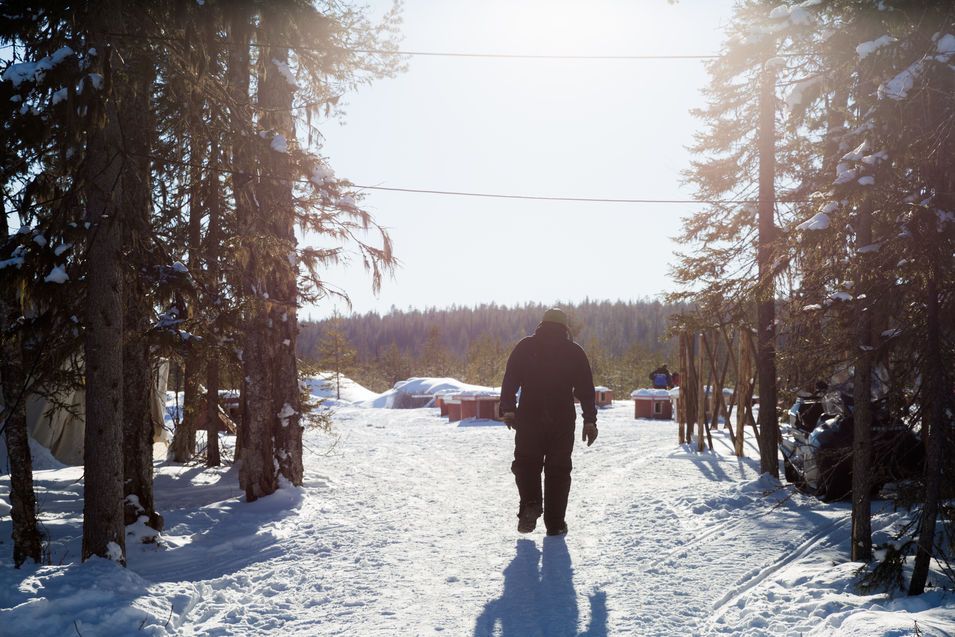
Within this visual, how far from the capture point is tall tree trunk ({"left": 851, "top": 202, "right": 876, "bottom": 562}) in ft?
16.3

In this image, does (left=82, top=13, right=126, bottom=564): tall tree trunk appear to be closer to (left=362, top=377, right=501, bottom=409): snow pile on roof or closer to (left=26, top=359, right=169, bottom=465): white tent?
(left=26, top=359, right=169, bottom=465): white tent

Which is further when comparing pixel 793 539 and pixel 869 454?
pixel 793 539

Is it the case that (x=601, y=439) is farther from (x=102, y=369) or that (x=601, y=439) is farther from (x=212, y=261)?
(x=102, y=369)

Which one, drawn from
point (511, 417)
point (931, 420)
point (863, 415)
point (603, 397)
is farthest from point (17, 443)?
point (603, 397)

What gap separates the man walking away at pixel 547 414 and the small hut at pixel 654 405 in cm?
1961

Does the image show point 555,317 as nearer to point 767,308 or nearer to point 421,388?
point 767,308

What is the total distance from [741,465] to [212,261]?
9.02m

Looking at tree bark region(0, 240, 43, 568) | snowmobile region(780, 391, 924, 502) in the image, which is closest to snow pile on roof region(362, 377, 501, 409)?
snowmobile region(780, 391, 924, 502)

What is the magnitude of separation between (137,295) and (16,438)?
64.9 inches

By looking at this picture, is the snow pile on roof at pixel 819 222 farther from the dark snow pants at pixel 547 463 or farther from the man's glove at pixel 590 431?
the dark snow pants at pixel 547 463

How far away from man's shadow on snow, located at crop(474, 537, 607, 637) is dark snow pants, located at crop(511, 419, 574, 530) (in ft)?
2.35

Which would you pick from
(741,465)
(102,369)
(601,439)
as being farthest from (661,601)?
(601,439)

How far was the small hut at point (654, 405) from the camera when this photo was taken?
83.3 feet

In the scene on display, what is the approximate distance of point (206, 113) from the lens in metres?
6.29
